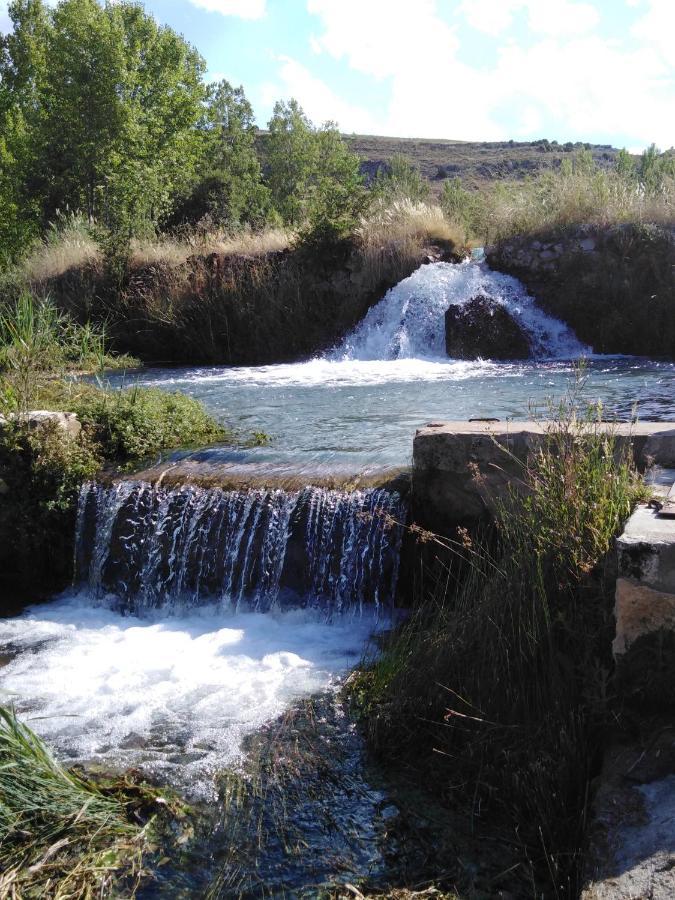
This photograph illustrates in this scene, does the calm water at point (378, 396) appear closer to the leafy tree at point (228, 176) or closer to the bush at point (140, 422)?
the bush at point (140, 422)

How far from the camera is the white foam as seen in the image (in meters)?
3.86

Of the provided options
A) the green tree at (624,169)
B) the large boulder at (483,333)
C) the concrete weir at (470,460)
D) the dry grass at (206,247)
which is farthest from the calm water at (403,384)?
the green tree at (624,169)

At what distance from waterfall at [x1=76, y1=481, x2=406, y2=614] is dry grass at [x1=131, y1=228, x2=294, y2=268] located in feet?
35.0

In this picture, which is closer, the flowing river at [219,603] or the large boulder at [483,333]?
the flowing river at [219,603]

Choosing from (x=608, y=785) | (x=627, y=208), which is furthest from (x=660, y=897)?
(x=627, y=208)

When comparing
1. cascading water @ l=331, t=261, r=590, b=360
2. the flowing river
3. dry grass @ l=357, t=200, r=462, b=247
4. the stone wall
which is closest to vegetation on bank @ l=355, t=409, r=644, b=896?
the flowing river

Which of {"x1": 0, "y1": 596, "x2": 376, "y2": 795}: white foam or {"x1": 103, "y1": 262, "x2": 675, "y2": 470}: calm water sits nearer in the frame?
{"x1": 0, "y1": 596, "x2": 376, "y2": 795}: white foam

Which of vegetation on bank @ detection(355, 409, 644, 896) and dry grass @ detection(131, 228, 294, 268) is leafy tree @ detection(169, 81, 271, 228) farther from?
vegetation on bank @ detection(355, 409, 644, 896)

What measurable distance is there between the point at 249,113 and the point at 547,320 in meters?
33.6

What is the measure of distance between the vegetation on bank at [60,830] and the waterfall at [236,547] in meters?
2.36

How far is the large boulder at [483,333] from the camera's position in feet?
44.5

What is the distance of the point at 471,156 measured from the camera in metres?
68.9

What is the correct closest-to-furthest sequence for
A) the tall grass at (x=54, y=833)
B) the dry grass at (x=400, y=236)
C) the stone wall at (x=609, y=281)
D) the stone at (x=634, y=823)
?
the stone at (x=634, y=823)
the tall grass at (x=54, y=833)
the stone wall at (x=609, y=281)
the dry grass at (x=400, y=236)

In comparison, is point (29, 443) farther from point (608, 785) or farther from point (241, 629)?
point (608, 785)
